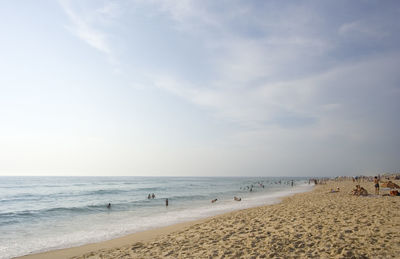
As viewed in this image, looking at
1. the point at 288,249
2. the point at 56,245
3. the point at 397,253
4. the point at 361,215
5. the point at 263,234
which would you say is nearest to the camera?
the point at 397,253

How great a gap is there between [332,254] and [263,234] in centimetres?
291

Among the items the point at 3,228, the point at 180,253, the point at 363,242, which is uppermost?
the point at 363,242

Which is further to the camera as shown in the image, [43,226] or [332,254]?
[43,226]

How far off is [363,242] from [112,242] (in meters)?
10.4

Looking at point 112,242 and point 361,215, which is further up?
point 361,215

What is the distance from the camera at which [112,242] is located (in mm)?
10945

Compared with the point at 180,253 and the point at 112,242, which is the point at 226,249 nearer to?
the point at 180,253

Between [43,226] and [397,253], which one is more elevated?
[397,253]

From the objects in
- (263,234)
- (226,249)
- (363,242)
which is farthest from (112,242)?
(363,242)

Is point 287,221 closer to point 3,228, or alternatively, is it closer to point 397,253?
point 397,253

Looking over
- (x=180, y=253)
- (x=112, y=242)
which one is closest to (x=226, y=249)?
(x=180, y=253)

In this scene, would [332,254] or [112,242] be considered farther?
[112,242]

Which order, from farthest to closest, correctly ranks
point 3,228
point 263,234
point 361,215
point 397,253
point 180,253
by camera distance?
point 3,228 < point 361,215 < point 263,234 < point 180,253 < point 397,253

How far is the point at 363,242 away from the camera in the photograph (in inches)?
299
